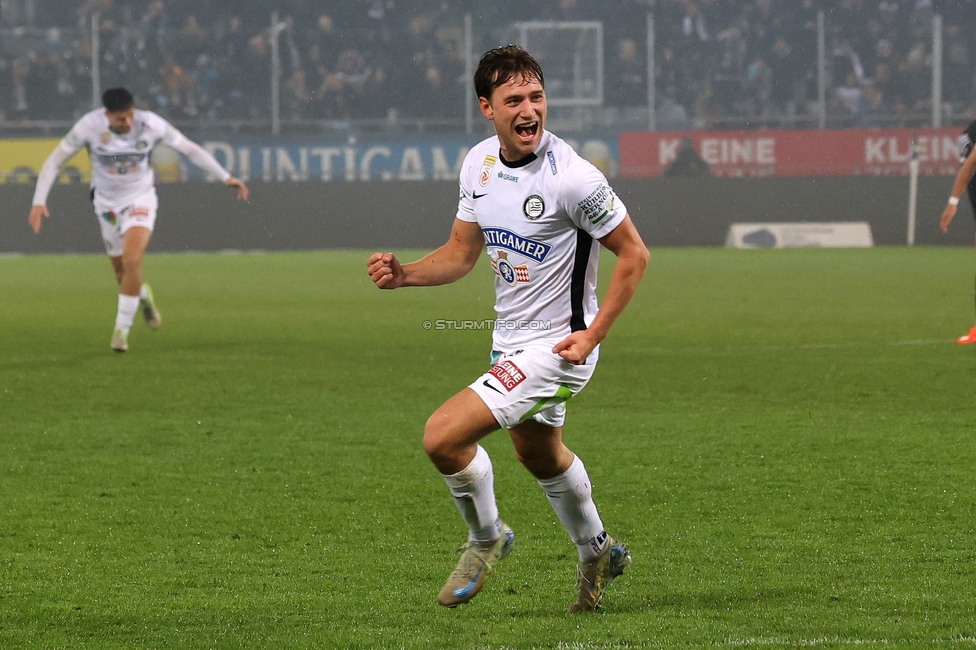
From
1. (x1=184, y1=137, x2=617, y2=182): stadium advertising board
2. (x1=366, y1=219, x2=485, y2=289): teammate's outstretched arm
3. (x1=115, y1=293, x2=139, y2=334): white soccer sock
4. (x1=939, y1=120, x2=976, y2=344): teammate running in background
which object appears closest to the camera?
(x1=366, y1=219, x2=485, y2=289): teammate's outstretched arm

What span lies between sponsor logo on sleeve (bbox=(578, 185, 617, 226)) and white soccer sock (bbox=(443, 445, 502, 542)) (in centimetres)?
78

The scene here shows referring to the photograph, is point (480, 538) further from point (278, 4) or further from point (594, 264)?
point (278, 4)

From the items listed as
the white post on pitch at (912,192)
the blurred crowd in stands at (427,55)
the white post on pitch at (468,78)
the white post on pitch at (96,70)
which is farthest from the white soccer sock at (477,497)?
the white post on pitch at (96,70)

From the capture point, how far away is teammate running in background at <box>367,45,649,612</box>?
3918 millimetres

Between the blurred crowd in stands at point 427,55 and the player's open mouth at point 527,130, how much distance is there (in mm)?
23563

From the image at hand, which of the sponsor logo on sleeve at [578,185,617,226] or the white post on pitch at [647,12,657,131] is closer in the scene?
the sponsor logo on sleeve at [578,185,617,226]

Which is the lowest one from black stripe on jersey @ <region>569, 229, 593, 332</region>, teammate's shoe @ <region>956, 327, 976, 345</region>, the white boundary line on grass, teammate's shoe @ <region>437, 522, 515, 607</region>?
teammate's shoe @ <region>956, 327, 976, 345</region>

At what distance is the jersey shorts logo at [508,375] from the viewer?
3922mm

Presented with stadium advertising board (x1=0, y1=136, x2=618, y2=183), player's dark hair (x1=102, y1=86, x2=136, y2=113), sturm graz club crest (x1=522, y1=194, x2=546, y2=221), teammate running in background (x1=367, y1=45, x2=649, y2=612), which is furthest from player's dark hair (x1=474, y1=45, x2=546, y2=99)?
stadium advertising board (x1=0, y1=136, x2=618, y2=183)

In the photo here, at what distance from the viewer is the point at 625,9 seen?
30.2 m

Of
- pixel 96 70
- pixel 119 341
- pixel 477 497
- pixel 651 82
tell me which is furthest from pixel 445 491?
pixel 96 70

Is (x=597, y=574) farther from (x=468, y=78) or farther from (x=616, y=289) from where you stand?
(x=468, y=78)

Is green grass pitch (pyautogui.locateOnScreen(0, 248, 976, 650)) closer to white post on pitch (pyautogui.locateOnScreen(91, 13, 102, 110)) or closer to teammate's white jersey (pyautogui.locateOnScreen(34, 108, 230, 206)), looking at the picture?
teammate's white jersey (pyautogui.locateOnScreen(34, 108, 230, 206))

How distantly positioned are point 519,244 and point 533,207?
0.40ft
